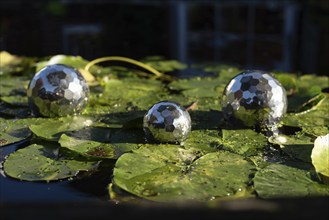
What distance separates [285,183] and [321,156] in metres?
0.09

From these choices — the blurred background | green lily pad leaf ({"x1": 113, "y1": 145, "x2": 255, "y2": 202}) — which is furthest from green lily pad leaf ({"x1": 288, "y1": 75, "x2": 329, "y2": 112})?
the blurred background

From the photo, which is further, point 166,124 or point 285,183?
point 166,124

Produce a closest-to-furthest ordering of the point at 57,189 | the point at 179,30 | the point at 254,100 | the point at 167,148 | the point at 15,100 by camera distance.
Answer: the point at 57,189 < the point at 167,148 < the point at 254,100 < the point at 15,100 < the point at 179,30

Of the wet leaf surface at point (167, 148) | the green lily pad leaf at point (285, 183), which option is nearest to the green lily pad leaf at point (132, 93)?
the wet leaf surface at point (167, 148)

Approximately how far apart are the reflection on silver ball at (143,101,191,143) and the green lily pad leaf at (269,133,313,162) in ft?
0.62

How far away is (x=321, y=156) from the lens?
797 mm

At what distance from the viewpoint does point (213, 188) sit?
74 cm

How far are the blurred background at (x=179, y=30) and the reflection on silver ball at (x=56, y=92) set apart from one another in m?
0.85

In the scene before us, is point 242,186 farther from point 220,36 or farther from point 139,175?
point 220,36

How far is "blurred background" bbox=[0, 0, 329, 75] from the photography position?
89.0 inches

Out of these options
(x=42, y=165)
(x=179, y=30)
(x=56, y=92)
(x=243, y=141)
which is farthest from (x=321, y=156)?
(x=179, y=30)

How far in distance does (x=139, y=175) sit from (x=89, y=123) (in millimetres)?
315

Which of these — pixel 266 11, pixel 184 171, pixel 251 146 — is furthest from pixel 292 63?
pixel 184 171

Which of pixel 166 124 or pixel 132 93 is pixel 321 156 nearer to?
pixel 166 124
